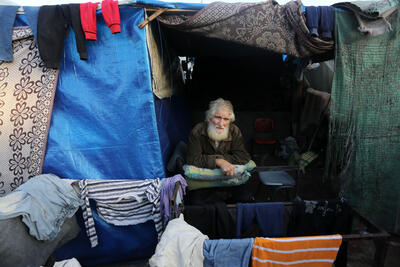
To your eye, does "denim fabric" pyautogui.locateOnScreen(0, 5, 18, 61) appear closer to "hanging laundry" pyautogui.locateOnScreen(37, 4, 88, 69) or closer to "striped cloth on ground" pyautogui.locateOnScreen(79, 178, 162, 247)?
"hanging laundry" pyautogui.locateOnScreen(37, 4, 88, 69)

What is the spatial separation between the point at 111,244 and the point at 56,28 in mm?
2382

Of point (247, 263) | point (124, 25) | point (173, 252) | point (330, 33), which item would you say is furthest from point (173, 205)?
point (330, 33)

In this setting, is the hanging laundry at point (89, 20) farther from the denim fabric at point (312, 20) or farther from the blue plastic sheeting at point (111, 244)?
the denim fabric at point (312, 20)

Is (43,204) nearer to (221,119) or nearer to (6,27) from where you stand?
(6,27)

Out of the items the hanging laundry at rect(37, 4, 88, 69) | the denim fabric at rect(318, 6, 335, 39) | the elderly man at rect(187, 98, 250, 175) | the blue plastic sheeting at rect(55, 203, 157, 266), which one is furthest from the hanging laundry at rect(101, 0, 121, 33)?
the denim fabric at rect(318, 6, 335, 39)

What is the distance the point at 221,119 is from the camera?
2.68 metres

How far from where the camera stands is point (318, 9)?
7.36ft

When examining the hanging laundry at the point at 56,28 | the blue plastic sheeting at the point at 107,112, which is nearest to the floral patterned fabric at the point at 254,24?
the blue plastic sheeting at the point at 107,112

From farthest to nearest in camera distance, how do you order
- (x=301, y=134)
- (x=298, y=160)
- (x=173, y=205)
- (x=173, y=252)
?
1. (x=301, y=134)
2. (x=298, y=160)
3. (x=173, y=205)
4. (x=173, y=252)

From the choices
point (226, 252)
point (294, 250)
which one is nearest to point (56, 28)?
point (226, 252)

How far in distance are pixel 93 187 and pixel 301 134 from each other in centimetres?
489

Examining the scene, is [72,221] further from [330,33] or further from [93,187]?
[330,33]

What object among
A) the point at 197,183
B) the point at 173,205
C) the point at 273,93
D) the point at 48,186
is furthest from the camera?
the point at 273,93

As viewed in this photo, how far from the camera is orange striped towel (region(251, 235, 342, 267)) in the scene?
1.55 m
